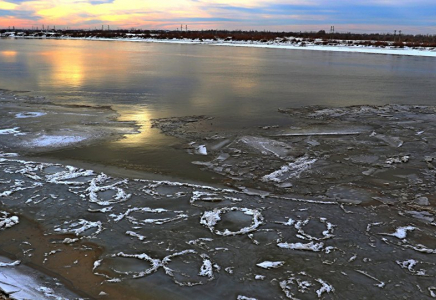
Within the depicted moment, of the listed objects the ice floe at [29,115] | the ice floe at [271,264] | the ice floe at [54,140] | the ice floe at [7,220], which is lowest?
the ice floe at [271,264]

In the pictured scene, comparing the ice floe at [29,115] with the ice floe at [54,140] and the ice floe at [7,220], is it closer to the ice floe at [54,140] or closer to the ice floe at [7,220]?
the ice floe at [54,140]

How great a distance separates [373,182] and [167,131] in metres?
3.78

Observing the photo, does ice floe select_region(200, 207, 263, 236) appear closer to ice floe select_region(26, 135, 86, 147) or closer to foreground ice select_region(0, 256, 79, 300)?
foreground ice select_region(0, 256, 79, 300)

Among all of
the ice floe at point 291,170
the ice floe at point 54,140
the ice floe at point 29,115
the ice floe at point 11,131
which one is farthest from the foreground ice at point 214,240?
the ice floe at point 29,115

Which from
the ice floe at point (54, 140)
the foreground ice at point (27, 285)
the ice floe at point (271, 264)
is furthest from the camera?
the ice floe at point (54, 140)

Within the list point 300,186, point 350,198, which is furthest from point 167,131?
point 350,198

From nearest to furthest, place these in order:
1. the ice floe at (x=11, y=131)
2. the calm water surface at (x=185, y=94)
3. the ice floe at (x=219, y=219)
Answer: the ice floe at (x=219, y=219) → the calm water surface at (x=185, y=94) → the ice floe at (x=11, y=131)

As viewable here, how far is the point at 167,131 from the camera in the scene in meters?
7.30

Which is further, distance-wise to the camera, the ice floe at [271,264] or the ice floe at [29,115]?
the ice floe at [29,115]

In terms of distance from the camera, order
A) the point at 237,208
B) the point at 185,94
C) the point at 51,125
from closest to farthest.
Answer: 1. the point at 237,208
2. the point at 51,125
3. the point at 185,94

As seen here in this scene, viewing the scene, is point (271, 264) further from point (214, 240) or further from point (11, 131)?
point (11, 131)

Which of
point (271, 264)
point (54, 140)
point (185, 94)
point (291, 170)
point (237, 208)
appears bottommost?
point (271, 264)

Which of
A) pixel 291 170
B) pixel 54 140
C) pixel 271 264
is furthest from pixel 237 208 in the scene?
pixel 54 140

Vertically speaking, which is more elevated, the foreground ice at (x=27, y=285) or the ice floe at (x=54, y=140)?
the ice floe at (x=54, y=140)
